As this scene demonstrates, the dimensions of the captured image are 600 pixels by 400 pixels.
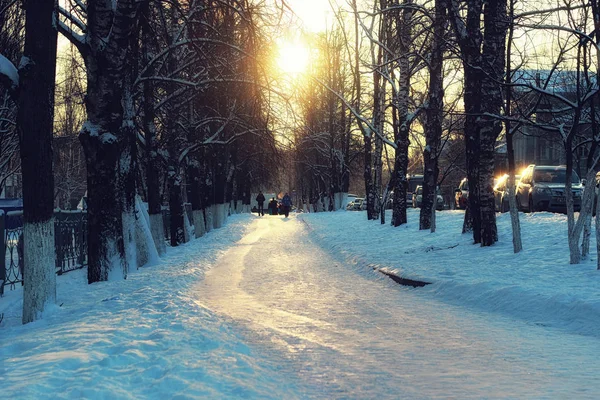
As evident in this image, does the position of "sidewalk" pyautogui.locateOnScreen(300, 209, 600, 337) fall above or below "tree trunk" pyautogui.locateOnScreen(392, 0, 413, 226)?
below

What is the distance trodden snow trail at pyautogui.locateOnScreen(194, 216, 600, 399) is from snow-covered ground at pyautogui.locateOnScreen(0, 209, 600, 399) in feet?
0.07

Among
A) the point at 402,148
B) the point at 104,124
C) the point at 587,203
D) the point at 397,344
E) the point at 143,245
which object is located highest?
the point at 402,148

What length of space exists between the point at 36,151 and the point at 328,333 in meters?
4.72

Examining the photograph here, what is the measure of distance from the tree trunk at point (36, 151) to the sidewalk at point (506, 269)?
5.93 metres

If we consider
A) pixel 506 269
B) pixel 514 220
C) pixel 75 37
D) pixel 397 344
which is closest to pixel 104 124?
pixel 75 37

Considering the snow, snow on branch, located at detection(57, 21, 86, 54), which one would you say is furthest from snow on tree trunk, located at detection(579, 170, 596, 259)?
snow on branch, located at detection(57, 21, 86, 54)

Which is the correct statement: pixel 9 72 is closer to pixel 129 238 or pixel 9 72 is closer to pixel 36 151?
pixel 36 151

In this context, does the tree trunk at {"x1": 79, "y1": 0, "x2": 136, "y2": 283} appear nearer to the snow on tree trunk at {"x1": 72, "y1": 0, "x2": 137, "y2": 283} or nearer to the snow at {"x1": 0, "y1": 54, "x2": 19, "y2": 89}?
the snow on tree trunk at {"x1": 72, "y1": 0, "x2": 137, "y2": 283}

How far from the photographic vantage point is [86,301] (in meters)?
9.45

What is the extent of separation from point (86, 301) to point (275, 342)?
13.7 ft

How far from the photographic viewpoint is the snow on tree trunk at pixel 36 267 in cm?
852

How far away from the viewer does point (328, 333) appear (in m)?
6.97

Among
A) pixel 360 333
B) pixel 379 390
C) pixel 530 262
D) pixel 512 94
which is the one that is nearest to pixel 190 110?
pixel 512 94

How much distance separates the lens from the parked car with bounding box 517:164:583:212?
21953 mm
